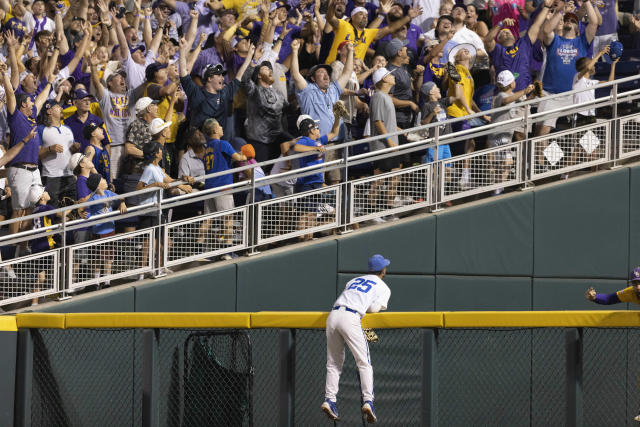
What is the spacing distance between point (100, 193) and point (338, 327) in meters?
4.43

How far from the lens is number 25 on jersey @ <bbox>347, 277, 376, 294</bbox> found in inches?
393

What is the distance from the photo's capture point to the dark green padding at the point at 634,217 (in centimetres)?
1410

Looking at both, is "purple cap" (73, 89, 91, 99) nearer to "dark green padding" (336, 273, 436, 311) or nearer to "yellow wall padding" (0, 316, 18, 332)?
"dark green padding" (336, 273, 436, 311)

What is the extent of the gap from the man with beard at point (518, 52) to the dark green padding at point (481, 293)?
368 cm

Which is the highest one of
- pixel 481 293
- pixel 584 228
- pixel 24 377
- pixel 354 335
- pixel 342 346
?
pixel 584 228

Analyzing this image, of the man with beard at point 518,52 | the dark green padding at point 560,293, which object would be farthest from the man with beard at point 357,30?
the dark green padding at point 560,293

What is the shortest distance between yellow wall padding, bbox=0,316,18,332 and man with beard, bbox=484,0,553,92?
8414mm

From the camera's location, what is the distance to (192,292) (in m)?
13.1

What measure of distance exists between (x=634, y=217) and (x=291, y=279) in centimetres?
455

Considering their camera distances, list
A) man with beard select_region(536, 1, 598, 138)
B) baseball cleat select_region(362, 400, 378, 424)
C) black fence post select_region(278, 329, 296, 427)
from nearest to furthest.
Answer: baseball cleat select_region(362, 400, 378, 424) < black fence post select_region(278, 329, 296, 427) < man with beard select_region(536, 1, 598, 138)

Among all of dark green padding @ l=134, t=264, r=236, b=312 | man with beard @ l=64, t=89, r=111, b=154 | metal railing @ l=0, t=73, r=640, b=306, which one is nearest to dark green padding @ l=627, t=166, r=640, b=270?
metal railing @ l=0, t=73, r=640, b=306

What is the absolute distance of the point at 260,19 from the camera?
Result: 18078mm

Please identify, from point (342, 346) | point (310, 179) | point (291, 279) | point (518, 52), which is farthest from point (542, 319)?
point (518, 52)

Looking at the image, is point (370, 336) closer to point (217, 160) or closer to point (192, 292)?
point (192, 292)
